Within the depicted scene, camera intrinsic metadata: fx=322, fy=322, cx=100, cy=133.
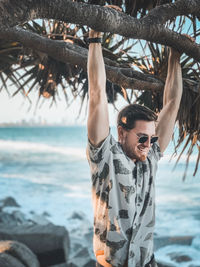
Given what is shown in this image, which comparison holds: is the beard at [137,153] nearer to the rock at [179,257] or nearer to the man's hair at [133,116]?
the man's hair at [133,116]

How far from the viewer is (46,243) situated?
5.18 m

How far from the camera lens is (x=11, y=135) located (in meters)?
62.7

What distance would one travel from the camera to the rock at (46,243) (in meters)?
5.12

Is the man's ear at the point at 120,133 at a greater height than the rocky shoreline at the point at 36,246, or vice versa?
the man's ear at the point at 120,133

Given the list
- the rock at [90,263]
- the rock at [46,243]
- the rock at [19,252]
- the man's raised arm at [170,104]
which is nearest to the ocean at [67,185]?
the man's raised arm at [170,104]

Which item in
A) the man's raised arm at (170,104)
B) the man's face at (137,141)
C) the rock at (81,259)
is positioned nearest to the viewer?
the man's face at (137,141)

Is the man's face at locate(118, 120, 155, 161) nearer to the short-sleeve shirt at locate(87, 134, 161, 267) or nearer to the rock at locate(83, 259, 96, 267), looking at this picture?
the short-sleeve shirt at locate(87, 134, 161, 267)

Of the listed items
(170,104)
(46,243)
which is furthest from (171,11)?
A: (46,243)

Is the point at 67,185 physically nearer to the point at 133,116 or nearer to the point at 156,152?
the point at 156,152

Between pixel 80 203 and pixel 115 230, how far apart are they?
2561cm

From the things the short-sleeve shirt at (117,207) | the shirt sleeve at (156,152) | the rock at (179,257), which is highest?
the shirt sleeve at (156,152)

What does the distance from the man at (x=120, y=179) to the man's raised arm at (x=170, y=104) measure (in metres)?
0.30

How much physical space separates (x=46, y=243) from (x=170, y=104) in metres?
4.01

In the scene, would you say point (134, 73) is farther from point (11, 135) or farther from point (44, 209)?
point (11, 135)
